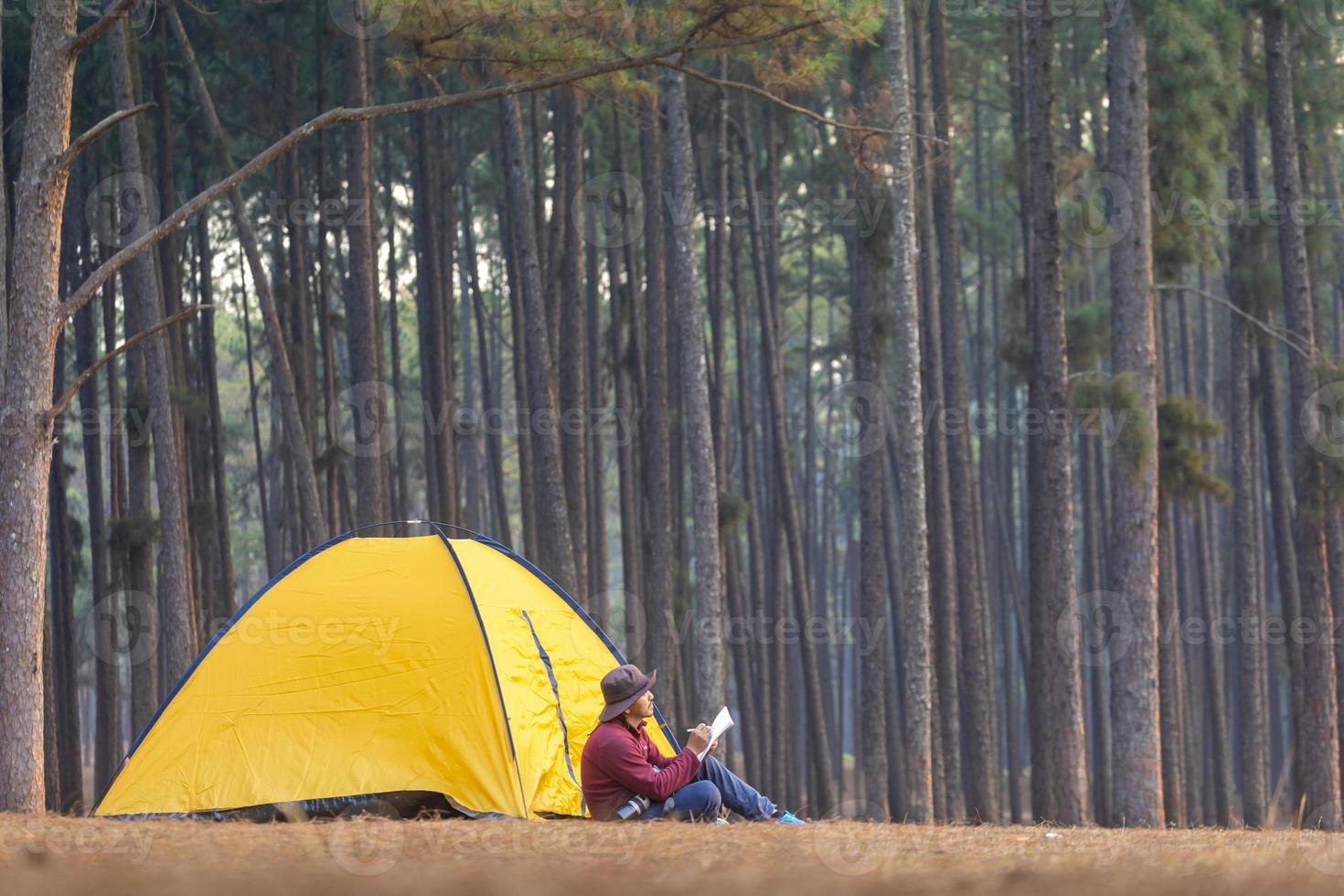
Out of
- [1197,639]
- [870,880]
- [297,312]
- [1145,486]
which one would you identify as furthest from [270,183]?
[870,880]

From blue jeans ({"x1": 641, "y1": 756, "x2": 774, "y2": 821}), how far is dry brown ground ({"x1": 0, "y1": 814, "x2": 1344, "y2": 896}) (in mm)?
1193

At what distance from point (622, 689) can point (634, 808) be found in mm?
667

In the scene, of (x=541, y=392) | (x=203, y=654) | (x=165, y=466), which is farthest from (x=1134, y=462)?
(x=165, y=466)

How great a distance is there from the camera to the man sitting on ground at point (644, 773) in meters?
7.79

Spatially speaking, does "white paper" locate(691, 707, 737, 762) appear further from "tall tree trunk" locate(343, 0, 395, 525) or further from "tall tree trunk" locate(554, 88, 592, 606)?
"tall tree trunk" locate(554, 88, 592, 606)

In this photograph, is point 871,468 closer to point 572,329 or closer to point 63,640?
point 572,329

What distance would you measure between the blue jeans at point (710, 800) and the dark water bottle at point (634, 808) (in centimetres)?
4

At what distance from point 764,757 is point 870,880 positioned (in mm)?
21482

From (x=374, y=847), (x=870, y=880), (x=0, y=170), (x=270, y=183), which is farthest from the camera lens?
(x=270, y=183)

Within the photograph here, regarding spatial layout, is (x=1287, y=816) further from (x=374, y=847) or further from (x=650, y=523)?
(x=374, y=847)

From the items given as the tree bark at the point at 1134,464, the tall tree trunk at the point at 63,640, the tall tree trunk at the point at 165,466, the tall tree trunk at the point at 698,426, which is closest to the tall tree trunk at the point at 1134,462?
the tree bark at the point at 1134,464

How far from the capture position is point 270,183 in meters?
22.7

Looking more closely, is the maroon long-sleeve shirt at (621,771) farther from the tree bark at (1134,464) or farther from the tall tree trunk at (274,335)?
the tall tree trunk at (274,335)

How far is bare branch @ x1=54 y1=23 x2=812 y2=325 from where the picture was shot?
898 centimetres
